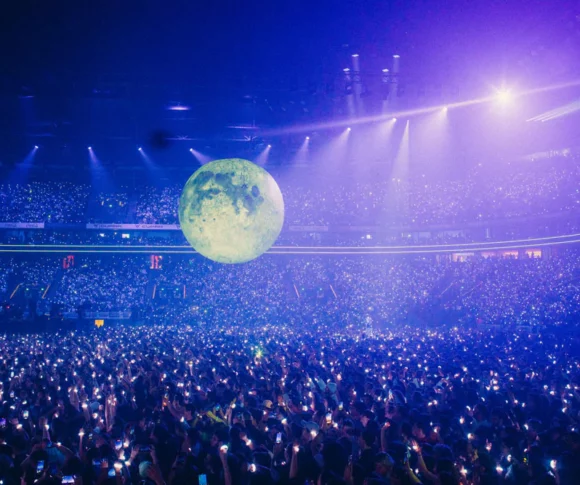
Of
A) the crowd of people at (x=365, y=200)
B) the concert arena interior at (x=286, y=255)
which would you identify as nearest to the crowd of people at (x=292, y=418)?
the concert arena interior at (x=286, y=255)

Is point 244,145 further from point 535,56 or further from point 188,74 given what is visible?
point 535,56

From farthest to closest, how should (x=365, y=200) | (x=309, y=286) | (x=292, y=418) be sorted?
(x=365, y=200), (x=309, y=286), (x=292, y=418)

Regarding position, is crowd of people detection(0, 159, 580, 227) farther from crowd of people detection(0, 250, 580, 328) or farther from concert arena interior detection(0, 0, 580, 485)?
crowd of people detection(0, 250, 580, 328)

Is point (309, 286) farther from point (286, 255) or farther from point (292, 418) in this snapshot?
point (292, 418)

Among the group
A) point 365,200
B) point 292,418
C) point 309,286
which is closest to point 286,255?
point 309,286

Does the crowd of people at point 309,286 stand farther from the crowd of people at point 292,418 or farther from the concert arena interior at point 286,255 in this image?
the crowd of people at point 292,418

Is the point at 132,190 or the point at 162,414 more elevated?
the point at 132,190

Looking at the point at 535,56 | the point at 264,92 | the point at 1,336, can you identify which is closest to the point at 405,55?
the point at 535,56
